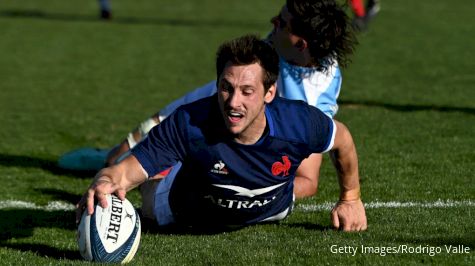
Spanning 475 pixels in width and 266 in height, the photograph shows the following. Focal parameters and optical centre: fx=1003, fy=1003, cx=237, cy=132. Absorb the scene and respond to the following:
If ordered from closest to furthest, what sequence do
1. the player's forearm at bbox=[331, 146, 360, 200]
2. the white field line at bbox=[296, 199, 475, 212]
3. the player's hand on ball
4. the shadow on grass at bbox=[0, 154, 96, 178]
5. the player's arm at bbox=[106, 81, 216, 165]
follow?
the player's hand on ball, the player's forearm at bbox=[331, 146, 360, 200], the white field line at bbox=[296, 199, 475, 212], the player's arm at bbox=[106, 81, 216, 165], the shadow on grass at bbox=[0, 154, 96, 178]

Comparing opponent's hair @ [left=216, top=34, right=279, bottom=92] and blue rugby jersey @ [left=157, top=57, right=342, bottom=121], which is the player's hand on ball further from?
blue rugby jersey @ [left=157, top=57, right=342, bottom=121]

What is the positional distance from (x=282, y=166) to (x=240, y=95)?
691mm

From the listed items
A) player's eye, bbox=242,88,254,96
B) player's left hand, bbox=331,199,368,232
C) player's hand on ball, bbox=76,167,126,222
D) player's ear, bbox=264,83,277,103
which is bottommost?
player's left hand, bbox=331,199,368,232

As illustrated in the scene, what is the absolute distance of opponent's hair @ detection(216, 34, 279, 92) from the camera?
5828mm

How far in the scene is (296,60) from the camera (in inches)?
333

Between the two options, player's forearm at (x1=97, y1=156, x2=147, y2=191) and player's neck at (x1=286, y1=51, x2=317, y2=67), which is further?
player's neck at (x1=286, y1=51, x2=317, y2=67)

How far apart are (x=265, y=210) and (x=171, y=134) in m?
0.97

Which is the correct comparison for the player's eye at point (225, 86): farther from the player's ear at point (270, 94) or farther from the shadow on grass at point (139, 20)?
the shadow on grass at point (139, 20)

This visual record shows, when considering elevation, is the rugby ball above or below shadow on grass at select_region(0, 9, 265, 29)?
above

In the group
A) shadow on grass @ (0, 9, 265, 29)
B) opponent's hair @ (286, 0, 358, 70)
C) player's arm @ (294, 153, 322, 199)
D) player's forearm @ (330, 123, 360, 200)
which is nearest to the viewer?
player's forearm @ (330, 123, 360, 200)

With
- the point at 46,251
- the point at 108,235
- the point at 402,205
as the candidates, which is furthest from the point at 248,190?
the point at 402,205

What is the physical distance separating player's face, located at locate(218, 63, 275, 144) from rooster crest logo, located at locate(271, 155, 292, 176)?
0.42 meters

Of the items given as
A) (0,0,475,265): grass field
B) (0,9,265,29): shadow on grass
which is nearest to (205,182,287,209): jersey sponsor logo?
(0,0,475,265): grass field

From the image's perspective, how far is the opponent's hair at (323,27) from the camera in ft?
26.5
